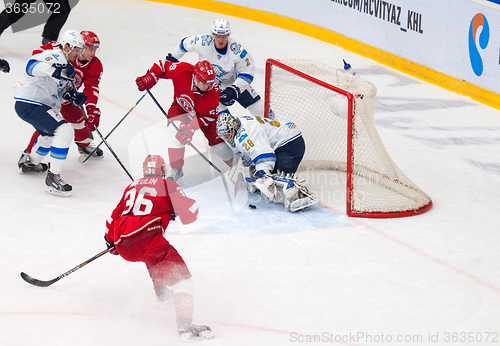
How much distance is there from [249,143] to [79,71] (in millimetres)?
1365

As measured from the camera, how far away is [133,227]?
9.10ft

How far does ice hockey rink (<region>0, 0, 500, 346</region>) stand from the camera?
9.52ft

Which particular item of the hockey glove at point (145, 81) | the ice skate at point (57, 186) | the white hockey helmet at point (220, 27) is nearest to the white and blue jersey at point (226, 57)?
the white hockey helmet at point (220, 27)

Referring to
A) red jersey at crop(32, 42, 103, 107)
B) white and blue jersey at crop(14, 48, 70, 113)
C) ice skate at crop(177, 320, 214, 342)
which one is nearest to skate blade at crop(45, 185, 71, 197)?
white and blue jersey at crop(14, 48, 70, 113)

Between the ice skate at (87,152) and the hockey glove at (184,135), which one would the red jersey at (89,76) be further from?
the hockey glove at (184,135)

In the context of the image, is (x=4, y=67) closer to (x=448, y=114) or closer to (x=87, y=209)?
(x=87, y=209)

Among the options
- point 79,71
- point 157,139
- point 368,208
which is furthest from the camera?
point 157,139

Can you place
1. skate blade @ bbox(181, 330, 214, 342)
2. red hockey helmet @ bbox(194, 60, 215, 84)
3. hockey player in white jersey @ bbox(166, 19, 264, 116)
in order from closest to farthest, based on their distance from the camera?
skate blade @ bbox(181, 330, 214, 342) < red hockey helmet @ bbox(194, 60, 215, 84) < hockey player in white jersey @ bbox(166, 19, 264, 116)

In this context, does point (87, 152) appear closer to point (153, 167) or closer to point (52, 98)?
point (52, 98)

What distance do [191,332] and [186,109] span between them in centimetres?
208

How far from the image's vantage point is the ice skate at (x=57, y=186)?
4242 millimetres

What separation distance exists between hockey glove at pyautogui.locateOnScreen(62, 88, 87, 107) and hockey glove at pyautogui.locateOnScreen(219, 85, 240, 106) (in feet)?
3.31

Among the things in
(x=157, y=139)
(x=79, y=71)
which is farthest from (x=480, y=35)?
(x=79, y=71)

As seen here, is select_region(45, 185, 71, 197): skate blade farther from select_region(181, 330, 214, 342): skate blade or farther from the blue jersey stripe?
select_region(181, 330, 214, 342): skate blade
